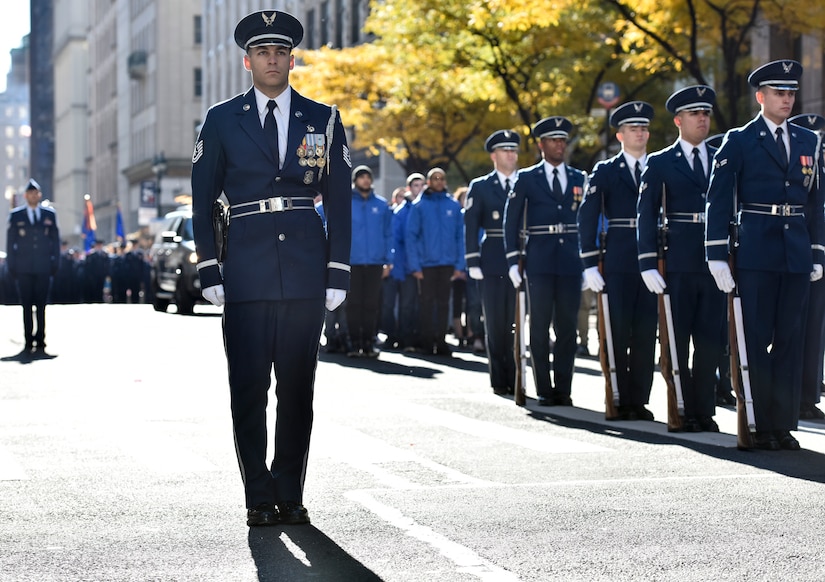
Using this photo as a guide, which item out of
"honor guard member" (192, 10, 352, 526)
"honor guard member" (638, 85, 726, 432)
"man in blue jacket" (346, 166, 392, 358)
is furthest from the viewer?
"man in blue jacket" (346, 166, 392, 358)

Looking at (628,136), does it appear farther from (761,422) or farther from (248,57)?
(248,57)

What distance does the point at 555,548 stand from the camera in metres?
6.70

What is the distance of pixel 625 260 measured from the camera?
1202 centimetres

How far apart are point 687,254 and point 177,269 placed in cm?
2226

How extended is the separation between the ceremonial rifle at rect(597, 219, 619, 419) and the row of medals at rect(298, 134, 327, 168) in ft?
15.9

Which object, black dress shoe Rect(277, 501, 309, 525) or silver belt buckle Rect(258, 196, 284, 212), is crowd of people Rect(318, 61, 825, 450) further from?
black dress shoe Rect(277, 501, 309, 525)

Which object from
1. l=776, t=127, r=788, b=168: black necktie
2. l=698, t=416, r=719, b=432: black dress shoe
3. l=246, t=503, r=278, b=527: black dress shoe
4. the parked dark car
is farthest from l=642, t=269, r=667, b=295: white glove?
the parked dark car

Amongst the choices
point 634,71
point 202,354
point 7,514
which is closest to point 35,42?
point 634,71

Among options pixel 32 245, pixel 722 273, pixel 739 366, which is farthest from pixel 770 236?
pixel 32 245

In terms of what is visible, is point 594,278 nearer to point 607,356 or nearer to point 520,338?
point 607,356

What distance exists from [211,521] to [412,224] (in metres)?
12.4

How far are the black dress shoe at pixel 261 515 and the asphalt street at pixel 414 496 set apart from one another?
0.07m

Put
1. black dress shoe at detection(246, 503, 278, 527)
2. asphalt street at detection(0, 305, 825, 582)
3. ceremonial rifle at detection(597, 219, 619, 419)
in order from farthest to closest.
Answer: ceremonial rifle at detection(597, 219, 619, 419)
black dress shoe at detection(246, 503, 278, 527)
asphalt street at detection(0, 305, 825, 582)

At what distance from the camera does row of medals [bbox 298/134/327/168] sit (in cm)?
750
